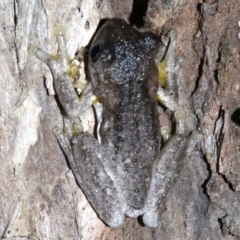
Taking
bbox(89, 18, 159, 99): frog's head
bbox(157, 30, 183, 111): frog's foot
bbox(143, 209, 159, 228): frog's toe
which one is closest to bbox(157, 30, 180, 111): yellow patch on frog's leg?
bbox(157, 30, 183, 111): frog's foot

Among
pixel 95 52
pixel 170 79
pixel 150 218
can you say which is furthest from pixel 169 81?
pixel 150 218

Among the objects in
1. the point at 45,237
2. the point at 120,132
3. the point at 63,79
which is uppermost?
the point at 63,79

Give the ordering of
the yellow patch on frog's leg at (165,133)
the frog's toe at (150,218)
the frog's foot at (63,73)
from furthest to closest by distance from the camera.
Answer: the yellow patch on frog's leg at (165,133)
the frog's toe at (150,218)
the frog's foot at (63,73)

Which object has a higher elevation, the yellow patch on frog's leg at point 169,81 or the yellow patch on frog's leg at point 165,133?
the yellow patch on frog's leg at point 169,81

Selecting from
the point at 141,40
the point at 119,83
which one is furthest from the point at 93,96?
the point at 141,40

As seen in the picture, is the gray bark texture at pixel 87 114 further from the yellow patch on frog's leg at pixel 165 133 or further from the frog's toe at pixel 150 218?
the frog's toe at pixel 150 218

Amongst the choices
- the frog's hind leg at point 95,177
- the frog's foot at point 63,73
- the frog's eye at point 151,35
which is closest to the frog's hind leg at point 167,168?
the frog's hind leg at point 95,177

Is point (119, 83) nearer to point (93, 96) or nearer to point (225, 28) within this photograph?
point (93, 96)
